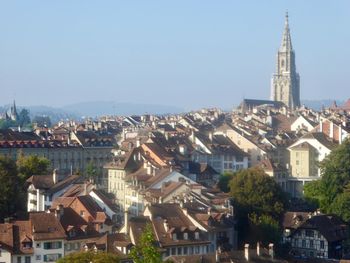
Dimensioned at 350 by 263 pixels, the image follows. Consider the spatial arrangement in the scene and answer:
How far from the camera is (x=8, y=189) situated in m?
66.9

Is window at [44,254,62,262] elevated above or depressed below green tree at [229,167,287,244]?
below

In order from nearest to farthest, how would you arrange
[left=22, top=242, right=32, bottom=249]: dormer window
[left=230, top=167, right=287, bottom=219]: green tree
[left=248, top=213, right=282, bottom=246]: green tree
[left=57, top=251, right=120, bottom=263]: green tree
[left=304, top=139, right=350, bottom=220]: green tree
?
[left=57, top=251, right=120, bottom=263]: green tree, [left=22, top=242, right=32, bottom=249]: dormer window, [left=248, top=213, right=282, bottom=246]: green tree, [left=230, top=167, right=287, bottom=219]: green tree, [left=304, top=139, right=350, bottom=220]: green tree

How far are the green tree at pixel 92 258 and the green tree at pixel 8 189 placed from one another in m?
16.7

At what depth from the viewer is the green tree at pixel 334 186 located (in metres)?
75.2

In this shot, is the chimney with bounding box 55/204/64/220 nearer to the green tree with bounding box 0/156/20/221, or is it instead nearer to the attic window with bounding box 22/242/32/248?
the attic window with bounding box 22/242/32/248

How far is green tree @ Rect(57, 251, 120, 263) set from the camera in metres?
48.0

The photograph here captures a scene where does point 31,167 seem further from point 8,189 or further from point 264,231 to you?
point 264,231

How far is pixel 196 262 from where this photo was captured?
172ft

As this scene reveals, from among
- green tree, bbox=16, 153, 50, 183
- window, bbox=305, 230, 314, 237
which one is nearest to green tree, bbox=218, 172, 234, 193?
window, bbox=305, 230, 314, 237

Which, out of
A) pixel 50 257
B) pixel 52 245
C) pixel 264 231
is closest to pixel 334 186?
pixel 264 231

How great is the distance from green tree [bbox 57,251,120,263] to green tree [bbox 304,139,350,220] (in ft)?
98.3

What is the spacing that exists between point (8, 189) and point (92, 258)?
20.1m

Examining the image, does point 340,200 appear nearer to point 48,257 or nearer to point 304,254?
point 304,254

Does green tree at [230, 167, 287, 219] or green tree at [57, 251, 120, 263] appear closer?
green tree at [57, 251, 120, 263]
